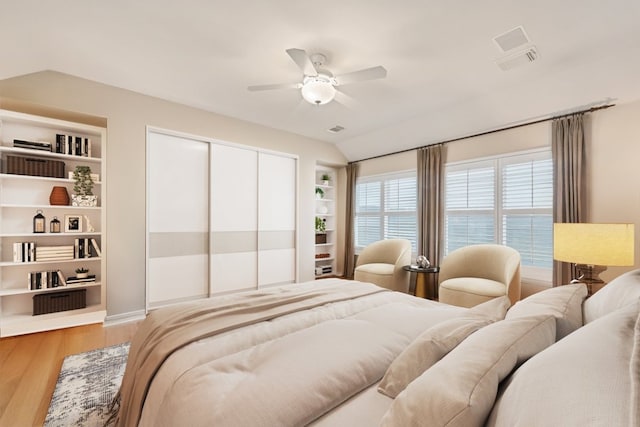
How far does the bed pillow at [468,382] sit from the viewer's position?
0.57 meters

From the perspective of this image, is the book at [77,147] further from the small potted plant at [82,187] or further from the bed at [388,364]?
the bed at [388,364]

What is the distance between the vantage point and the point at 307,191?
507 cm

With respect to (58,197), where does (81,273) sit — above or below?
below

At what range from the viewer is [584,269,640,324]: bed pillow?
3.34ft

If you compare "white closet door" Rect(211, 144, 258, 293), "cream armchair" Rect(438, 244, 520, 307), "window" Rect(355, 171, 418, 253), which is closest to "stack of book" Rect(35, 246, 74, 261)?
"white closet door" Rect(211, 144, 258, 293)

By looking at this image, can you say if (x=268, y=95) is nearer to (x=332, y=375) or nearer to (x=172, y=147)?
(x=172, y=147)

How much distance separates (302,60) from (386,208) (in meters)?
3.49

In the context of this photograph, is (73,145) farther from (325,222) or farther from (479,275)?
(479,275)

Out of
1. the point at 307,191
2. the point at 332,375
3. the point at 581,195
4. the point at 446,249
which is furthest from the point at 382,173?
the point at 332,375

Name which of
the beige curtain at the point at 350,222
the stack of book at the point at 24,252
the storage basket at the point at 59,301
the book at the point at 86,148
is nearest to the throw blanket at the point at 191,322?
the storage basket at the point at 59,301

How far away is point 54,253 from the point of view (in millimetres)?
3107

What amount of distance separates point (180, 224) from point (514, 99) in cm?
432

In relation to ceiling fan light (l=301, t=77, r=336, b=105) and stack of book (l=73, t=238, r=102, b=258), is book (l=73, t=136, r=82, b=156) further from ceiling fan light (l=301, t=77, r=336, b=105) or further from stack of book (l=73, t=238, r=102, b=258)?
ceiling fan light (l=301, t=77, r=336, b=105)

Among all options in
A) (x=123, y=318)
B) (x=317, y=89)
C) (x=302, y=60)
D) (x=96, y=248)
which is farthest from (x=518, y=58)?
(x=123, y=318)
